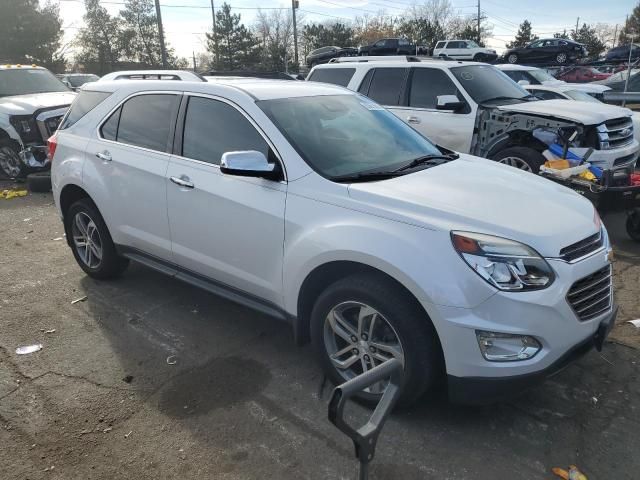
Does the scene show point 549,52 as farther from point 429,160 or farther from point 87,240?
point 87,240

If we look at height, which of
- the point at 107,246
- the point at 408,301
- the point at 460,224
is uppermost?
the point at 460,224

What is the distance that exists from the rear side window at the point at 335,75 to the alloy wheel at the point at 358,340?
5.76m

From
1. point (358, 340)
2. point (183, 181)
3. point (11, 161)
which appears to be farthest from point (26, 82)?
point (358, 340)

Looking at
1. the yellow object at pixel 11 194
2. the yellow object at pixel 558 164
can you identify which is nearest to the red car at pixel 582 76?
the yellow object at pixel 558 164

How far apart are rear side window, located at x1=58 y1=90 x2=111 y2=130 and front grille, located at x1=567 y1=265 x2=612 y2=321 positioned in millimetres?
4062

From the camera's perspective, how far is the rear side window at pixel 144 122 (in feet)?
13.2

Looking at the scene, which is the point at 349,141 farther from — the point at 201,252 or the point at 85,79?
the point at 85,79

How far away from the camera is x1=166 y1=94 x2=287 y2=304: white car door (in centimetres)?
328

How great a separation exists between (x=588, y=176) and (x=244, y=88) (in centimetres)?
411

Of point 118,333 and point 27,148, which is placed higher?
point 27,148

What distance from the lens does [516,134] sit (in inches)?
268

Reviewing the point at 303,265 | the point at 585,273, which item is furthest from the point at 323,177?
Result: the point at 585,273

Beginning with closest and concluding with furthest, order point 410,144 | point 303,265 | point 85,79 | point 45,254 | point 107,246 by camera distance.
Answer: point 303,265 → point 410,144 → point 107,246 → point 45,254 → point 85,79

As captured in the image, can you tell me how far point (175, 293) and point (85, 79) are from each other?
70.6 ft
